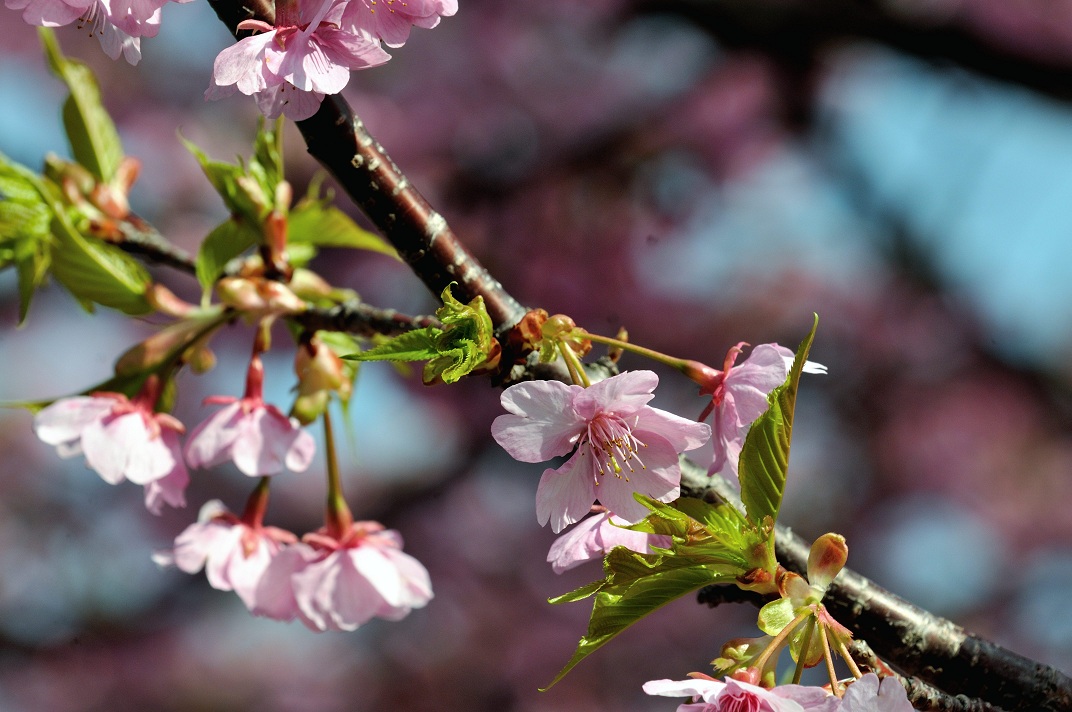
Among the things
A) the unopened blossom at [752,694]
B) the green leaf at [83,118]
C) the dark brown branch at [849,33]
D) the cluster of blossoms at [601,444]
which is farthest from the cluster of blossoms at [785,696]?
the dark brown branch at [849,33]

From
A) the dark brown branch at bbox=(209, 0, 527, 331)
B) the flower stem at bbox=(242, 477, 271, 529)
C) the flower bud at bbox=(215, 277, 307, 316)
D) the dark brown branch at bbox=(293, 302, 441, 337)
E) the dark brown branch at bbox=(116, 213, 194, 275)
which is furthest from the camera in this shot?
the dark brown branch at bbox=(116, 213, 194, 275)

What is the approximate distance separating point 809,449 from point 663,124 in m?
1.79

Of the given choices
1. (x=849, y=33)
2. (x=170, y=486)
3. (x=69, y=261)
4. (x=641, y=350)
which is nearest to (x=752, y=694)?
(x=641, y=350)

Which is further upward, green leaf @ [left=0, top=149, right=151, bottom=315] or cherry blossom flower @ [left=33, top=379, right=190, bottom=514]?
green leaf @ [left=0, top=149, right=151, bottom=315]

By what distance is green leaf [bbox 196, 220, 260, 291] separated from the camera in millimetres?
1063

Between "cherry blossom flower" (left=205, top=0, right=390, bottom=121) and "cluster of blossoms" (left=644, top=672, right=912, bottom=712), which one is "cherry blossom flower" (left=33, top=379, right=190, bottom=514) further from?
"cluster of blossoms" (left=644, top=672, right=912, bottom=712)

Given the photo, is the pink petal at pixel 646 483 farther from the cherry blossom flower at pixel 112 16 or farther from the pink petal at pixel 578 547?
the cherry blossom flower at pixel 112 16

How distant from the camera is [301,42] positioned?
0.67 metres

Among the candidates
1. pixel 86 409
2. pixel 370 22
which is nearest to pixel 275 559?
pixel 86 409

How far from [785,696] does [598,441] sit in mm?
199

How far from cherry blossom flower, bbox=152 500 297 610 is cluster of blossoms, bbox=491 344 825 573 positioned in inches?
19.3

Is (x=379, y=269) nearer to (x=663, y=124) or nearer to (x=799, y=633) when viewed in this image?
(x=663, y=124)

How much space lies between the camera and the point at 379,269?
15.0 ft

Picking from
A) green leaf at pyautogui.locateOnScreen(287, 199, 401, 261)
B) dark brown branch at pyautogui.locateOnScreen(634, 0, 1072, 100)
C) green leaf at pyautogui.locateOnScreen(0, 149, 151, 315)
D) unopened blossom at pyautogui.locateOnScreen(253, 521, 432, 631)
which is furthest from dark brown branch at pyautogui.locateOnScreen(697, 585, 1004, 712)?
dark brown branch at pyautogui.locateOnScreen(634, 0, 1072, 100)
